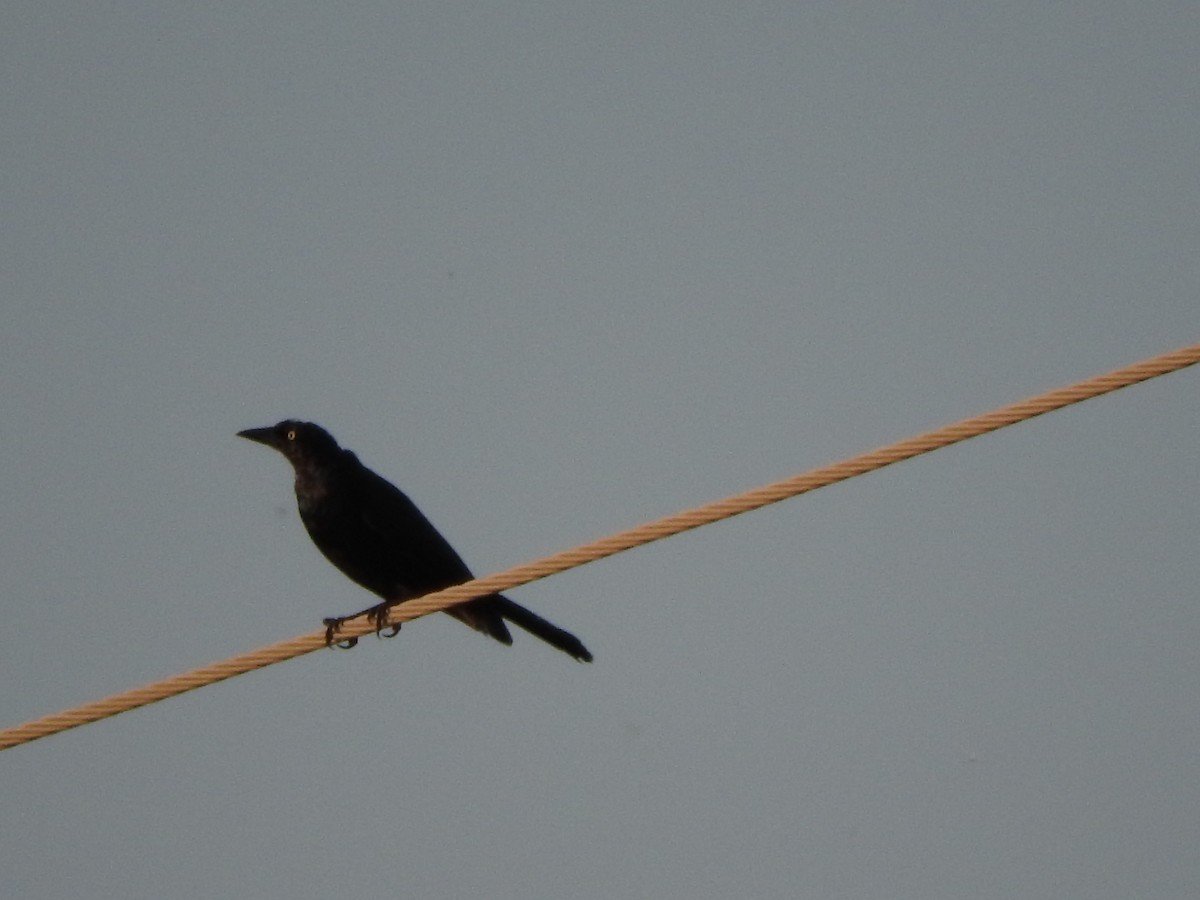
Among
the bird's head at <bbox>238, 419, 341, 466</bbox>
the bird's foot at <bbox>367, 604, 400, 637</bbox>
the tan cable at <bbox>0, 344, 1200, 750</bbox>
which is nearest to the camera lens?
the tan cable at <bbox>0, 344, 1200, 750</bbox>

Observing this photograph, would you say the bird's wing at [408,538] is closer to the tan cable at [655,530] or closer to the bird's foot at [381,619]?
the bird's foot at [381,619]

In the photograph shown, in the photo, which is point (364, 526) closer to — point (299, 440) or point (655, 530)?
point (299, 440)

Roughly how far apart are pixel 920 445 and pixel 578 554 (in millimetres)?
989

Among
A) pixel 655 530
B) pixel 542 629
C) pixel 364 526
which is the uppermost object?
pixel 655 530

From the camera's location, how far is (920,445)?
4.05m

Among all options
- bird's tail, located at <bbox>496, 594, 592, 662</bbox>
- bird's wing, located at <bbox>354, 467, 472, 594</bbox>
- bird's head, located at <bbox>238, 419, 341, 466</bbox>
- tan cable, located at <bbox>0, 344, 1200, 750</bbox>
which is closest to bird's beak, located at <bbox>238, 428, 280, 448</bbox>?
bird's head, located at <bbox>238, 419, 341, 466</bbox>

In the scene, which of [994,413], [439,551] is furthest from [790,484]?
[439,551]

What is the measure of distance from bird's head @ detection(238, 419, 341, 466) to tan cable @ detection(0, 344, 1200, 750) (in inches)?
109

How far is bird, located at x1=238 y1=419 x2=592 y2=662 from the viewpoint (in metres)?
7.74

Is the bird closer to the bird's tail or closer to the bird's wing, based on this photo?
the bird's wing

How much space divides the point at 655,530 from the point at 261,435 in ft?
14.2

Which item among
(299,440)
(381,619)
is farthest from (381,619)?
(299,440)

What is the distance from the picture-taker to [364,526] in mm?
7770

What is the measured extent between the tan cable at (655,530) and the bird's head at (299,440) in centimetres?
276
